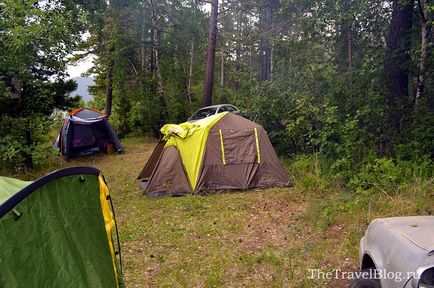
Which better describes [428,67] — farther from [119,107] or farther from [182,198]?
[119,107]

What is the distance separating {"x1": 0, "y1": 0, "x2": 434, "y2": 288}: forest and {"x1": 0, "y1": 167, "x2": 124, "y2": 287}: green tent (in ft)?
4.97

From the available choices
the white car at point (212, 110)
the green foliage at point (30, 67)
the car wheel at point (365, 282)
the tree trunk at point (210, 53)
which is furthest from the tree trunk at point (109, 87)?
the car wheel at point (365, 282)

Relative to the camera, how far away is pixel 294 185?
25.3 feet

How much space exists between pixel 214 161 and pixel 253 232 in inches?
93.8

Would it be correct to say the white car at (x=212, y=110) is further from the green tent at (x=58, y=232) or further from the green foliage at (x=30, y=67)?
the green tent at (x=58, y=232)

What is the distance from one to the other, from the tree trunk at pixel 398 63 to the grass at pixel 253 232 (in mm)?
1923

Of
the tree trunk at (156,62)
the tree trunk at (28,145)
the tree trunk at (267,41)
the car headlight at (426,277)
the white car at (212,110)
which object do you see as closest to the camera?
the car headlight at (426,277)

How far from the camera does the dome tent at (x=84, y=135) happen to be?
11859 millimetres

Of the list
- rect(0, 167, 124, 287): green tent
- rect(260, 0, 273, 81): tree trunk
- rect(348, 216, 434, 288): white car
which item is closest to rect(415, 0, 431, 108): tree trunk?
rect(348, 216, 434, 288): white car

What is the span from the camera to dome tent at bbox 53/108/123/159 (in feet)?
38.9

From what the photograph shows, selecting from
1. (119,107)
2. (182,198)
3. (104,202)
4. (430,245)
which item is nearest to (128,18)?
(119,107)

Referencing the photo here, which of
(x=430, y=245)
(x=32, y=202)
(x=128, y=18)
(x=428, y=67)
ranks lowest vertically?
(x=430, y=245)

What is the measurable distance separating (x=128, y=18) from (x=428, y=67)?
40.2 ft

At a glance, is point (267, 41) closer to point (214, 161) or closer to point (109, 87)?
point (109, 87)
